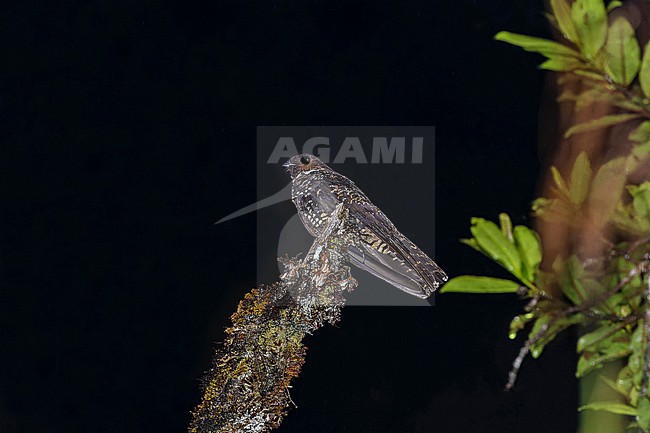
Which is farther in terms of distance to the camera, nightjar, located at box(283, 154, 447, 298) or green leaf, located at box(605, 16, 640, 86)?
nightjar, located at box(283, 154, 447, 298)

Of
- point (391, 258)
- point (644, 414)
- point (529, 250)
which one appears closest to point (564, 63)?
point (529, 250)

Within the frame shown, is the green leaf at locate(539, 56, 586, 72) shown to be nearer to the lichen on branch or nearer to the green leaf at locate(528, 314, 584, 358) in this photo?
the green leaf at locate(528, 314, 584, 358)

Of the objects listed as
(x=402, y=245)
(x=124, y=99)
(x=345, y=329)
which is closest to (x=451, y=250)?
(x=402, y=245)

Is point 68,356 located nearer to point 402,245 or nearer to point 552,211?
point 402,245

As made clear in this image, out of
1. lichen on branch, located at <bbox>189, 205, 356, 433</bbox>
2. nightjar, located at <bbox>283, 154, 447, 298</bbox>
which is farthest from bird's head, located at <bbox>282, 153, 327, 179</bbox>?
lichen on branch, located at <bbox>189, 205, 356, 433</bbox>

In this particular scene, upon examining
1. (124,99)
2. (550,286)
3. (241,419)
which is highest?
(124,99)

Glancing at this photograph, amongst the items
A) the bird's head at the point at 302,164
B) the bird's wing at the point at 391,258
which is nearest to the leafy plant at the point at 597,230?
the bird's wing at the point at 391,258

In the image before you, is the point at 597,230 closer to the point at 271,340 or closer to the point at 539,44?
the point at 539,44
